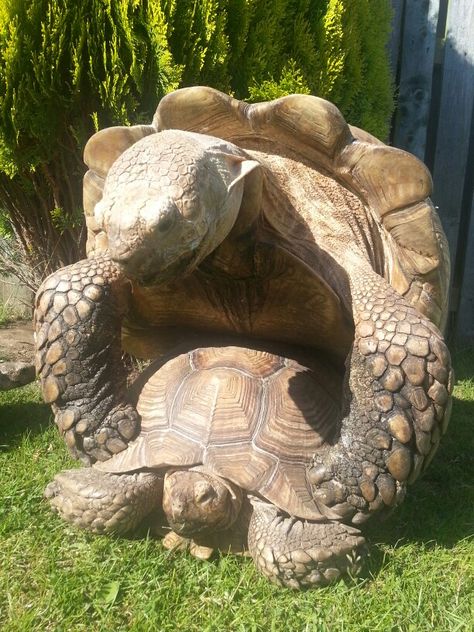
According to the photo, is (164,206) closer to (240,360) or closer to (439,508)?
(240,360)

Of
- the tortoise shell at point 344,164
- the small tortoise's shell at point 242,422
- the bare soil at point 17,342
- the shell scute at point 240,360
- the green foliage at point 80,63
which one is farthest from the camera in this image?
the bare soil at point 17,342

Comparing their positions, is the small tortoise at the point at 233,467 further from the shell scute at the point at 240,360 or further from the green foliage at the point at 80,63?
the green foliage at the point at 80,63

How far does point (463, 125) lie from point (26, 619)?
5.03 meters

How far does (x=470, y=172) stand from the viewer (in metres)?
5.45

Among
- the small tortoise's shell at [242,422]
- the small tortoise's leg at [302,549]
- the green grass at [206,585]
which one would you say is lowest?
the green grass at [206,585]

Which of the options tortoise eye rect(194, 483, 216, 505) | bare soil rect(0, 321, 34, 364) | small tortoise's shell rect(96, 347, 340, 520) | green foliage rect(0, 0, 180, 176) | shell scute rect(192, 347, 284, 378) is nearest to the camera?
tortoise eye rect(194, 483, 216, 505)

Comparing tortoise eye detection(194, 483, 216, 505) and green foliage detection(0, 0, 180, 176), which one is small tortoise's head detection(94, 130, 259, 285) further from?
green foliage detection(0, 0, 180, 176)

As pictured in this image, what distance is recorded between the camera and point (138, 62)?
3424mm

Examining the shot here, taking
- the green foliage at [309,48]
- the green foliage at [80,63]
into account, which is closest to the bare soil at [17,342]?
the green foliage at [80,63]

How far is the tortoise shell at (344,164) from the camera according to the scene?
2232mm

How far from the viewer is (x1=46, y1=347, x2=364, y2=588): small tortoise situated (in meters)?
2.00

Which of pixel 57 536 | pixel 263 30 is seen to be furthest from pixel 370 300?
pixel 263 30

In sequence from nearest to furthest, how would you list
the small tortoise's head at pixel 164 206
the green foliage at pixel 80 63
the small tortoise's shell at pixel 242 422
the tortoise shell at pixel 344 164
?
1. the small tortoise's head at pixel 164 206
2. the small tortoise's shell at pixel 242 422
3. the tortoise shell at pixel 344 164
4. the green foliage at pixel 80 63

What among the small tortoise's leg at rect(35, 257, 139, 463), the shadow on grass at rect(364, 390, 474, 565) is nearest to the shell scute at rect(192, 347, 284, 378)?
the small tortoise's leg at rect(35, 257, 139, 463)
